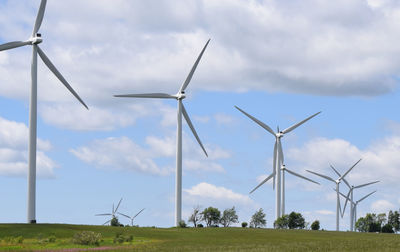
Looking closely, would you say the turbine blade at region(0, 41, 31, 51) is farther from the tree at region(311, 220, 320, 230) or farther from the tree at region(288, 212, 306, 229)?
the tree at region(311, 220, 320, 230)

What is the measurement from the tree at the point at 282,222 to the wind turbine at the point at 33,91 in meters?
64.1

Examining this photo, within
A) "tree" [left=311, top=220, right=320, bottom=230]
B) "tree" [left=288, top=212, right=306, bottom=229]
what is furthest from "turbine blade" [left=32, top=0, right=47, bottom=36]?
"tree" [left=311, top=220, right=320, bottom=230]

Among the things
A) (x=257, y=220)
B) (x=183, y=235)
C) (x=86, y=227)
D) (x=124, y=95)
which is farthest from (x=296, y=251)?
(x=257, y=220)

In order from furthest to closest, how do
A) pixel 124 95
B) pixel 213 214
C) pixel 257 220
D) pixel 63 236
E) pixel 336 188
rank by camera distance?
pixel 336 188, pixel 257 220, pixel 213 214, pixel 124 95, pixel 63 236

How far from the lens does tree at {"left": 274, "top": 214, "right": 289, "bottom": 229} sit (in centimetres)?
14812

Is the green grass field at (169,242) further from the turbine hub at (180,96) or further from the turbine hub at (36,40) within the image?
the turbine hub at (36,40)

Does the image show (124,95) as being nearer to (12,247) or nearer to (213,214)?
(213,214)

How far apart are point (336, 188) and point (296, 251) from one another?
124367 mm

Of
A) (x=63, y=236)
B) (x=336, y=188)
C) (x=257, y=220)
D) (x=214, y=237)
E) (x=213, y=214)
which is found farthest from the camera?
(x=336, y=188)

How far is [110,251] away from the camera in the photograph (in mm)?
69312

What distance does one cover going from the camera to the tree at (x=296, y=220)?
15350 centimetres

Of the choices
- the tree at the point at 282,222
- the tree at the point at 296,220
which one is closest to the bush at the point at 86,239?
the tree at the point at 282,222

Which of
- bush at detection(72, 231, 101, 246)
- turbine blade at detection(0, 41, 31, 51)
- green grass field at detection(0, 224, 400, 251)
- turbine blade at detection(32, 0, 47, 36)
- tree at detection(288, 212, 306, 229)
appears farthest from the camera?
tree at detection(288, 212, 306, 229)

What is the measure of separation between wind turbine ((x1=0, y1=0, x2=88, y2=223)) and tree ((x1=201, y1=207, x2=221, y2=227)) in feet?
183
